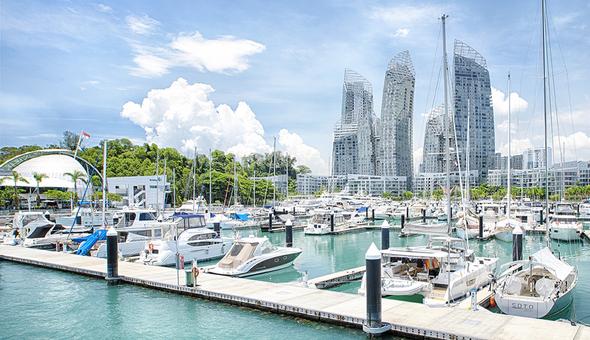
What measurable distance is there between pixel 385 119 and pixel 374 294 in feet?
583

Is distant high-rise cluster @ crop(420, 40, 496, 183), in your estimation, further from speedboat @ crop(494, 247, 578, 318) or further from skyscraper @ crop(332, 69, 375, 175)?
speedboat @ crop(494, 247, 578, 318)

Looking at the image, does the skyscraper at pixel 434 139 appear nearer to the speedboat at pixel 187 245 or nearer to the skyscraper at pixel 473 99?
the skyscraper at pixel 473 99

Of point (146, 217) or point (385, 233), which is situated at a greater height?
point (146, 217)

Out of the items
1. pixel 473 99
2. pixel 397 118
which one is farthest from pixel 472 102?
pixel 397 118

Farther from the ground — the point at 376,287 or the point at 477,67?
the point at 477,67

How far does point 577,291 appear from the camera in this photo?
23.2 meters

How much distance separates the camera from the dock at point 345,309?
13.6 meters

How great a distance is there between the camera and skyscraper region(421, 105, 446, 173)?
117 m

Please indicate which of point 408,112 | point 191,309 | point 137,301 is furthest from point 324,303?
point 408,112

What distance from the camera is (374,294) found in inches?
574

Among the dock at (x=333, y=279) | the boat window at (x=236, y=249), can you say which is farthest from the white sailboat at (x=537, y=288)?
the boat window at (x=236, y=249)

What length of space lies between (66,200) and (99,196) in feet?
28.5

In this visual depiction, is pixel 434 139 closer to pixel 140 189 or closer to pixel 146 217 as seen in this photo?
pixel 140 189

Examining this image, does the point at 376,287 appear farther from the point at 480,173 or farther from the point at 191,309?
the point at 480,173
